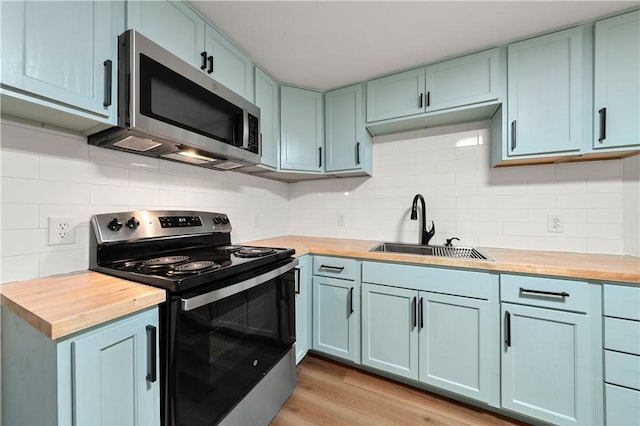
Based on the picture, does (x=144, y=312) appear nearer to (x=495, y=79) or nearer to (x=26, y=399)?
(x=26, y=399)

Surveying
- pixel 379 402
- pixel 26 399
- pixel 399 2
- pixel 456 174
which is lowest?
pixel 379 402

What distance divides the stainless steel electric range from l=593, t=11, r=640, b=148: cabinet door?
199cm

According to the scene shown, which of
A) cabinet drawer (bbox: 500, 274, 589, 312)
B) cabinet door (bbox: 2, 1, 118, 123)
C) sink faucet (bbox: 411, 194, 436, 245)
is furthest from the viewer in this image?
sink faucet (bbox: 411, 194, 436, 245)

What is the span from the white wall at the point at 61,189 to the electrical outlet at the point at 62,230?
0.02m

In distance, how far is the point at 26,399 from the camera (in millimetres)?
798

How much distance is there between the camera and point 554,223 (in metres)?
1.75

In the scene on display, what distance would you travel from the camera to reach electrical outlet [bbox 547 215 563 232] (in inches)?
68.6

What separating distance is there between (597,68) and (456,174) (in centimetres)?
93

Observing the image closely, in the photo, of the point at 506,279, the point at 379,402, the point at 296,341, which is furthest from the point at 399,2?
the point at 379,402

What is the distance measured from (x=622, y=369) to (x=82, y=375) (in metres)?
2.13

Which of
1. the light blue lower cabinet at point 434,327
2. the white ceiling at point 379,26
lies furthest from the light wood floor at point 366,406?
the white ceiling at point 379,26

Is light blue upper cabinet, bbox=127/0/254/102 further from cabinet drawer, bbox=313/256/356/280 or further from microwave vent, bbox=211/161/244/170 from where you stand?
cabinet drawer, bbox=313/256/356/280

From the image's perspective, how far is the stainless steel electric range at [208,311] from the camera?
2.94 feet

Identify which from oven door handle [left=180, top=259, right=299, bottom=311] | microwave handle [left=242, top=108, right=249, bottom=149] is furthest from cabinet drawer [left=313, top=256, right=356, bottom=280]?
microwave handle [left=242, top=108, right=249, bottom=149]
